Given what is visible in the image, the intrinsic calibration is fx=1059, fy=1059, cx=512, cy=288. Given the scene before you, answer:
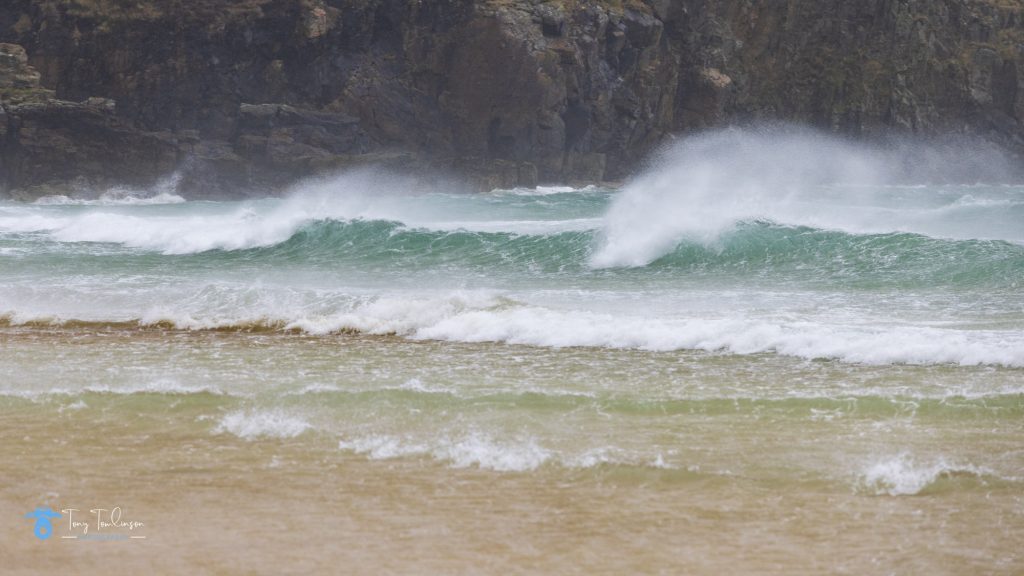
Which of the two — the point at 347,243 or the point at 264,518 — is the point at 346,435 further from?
the point at 347,243

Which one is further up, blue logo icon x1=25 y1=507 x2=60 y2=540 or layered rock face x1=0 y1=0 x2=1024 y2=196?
layered rock face x1=0 y1=0 x2=1024 y2=196

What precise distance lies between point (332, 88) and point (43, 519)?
36.2 meters

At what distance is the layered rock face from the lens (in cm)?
3706

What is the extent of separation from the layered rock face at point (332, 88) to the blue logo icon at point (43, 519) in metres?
33.0

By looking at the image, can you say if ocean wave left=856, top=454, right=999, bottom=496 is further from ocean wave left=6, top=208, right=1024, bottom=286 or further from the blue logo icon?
ocean wave left=6, top=208, right=1024, bottom=286

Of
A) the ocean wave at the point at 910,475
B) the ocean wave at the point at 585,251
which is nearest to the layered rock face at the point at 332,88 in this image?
the ocean wave at the point at 585,251

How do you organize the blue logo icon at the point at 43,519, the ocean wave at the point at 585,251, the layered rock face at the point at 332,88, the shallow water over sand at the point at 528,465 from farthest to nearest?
the layered rock face at the point at 332,88, the ocean wave at the point at 585,251, the blue logo icon at the point at 43,519, the shallow water over sand at the point at 528,465

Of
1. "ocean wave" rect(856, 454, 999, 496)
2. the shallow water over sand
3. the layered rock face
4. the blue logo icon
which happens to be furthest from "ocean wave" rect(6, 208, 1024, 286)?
the layered rock face

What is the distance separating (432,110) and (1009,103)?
3269 centimetres

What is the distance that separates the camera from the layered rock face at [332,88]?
1459 inches

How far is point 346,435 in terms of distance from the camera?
625cm

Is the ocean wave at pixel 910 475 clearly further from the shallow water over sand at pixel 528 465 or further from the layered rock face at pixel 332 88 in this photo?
the layered rock face at pixel 332 88

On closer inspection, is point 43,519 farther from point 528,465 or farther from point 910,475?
point 910,475

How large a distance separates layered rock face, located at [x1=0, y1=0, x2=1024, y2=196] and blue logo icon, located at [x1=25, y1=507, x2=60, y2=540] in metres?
33.0
